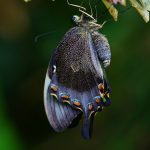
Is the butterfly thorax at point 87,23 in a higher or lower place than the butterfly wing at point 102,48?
higher

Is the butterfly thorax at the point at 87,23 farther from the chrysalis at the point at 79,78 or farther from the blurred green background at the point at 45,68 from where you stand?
the blurred green background at the point at 45,68

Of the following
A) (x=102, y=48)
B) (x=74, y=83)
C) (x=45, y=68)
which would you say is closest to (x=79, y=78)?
(x=74, y=83)

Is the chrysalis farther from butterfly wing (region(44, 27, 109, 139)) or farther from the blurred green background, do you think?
the blurred green background

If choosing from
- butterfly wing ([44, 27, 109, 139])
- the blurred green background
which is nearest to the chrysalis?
butterfly wing ([44, 27, 109, 139])

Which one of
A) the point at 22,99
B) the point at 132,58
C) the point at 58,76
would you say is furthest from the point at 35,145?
the point at 58,76

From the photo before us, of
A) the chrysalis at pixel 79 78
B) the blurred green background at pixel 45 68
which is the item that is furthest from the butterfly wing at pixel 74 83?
the blurred green background at pixel 45 68

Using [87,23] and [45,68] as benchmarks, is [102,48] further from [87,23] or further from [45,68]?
[45,68]

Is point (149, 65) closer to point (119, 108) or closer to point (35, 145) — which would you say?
point (119, 108)
